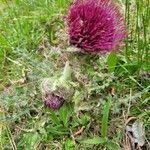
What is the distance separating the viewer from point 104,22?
201 centimetres

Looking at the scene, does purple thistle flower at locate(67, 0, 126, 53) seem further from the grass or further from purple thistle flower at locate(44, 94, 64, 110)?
purple thistle flower at locate(44, 94, 64, 110)

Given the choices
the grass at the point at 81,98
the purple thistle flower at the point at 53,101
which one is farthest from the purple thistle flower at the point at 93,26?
the purple thistle flower at the point at 53,101

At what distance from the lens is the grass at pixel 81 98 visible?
7.11 ft

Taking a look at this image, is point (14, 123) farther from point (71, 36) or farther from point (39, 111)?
point (71, 36)

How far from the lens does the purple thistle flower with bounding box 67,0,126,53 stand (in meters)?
1.98

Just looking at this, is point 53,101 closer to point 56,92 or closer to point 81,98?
point 56,92

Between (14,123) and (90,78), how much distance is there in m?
0.39

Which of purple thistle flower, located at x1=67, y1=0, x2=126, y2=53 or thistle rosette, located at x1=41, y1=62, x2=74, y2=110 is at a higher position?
purple thistle flower, located at x1=67, y1=0, x2=126, y2=53

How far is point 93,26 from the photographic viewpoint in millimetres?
1976

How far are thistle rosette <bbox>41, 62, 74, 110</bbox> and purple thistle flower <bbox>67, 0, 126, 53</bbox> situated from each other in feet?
0.54

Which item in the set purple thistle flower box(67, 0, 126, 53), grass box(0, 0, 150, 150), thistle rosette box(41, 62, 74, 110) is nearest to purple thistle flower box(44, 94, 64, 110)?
thistle rosette box(41, 62, 74, 110)

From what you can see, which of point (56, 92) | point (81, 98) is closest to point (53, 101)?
point (56, 92)

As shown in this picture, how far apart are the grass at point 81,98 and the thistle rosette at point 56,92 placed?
119mm

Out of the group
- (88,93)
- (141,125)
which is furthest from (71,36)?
(141,125)
